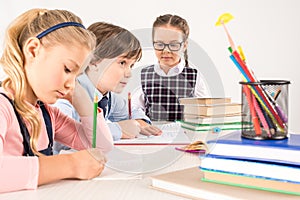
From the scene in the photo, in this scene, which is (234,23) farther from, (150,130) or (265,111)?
(265,111)

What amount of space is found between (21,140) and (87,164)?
15 cm

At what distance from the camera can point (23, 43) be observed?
81cm

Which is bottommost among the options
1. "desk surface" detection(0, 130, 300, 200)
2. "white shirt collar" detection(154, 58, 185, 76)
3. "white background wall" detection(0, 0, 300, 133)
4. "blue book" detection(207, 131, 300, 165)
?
"desk surface" detection(0, 130, 300, 200)

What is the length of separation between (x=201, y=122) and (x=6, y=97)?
17.7 inches

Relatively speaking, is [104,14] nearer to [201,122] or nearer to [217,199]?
[201,122]

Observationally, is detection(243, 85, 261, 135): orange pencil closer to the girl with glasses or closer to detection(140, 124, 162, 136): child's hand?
the girl with glasses

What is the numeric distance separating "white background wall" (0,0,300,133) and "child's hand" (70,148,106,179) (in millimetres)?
2252

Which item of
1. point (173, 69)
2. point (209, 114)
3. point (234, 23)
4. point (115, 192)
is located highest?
point (234, 23)

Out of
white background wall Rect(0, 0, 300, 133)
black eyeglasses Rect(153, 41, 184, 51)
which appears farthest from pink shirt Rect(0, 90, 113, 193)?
white background wall Rect(0, 0, 300, 133)

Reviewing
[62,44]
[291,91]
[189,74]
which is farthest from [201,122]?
[291,91]

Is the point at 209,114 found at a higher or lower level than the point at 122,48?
lower

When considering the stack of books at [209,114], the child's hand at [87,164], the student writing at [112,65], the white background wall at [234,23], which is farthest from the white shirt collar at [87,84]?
the white background wall at [234,23]

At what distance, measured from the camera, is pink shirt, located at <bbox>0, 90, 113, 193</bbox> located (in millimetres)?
662

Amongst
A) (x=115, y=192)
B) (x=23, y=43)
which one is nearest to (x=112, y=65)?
(x=23, y=43)
